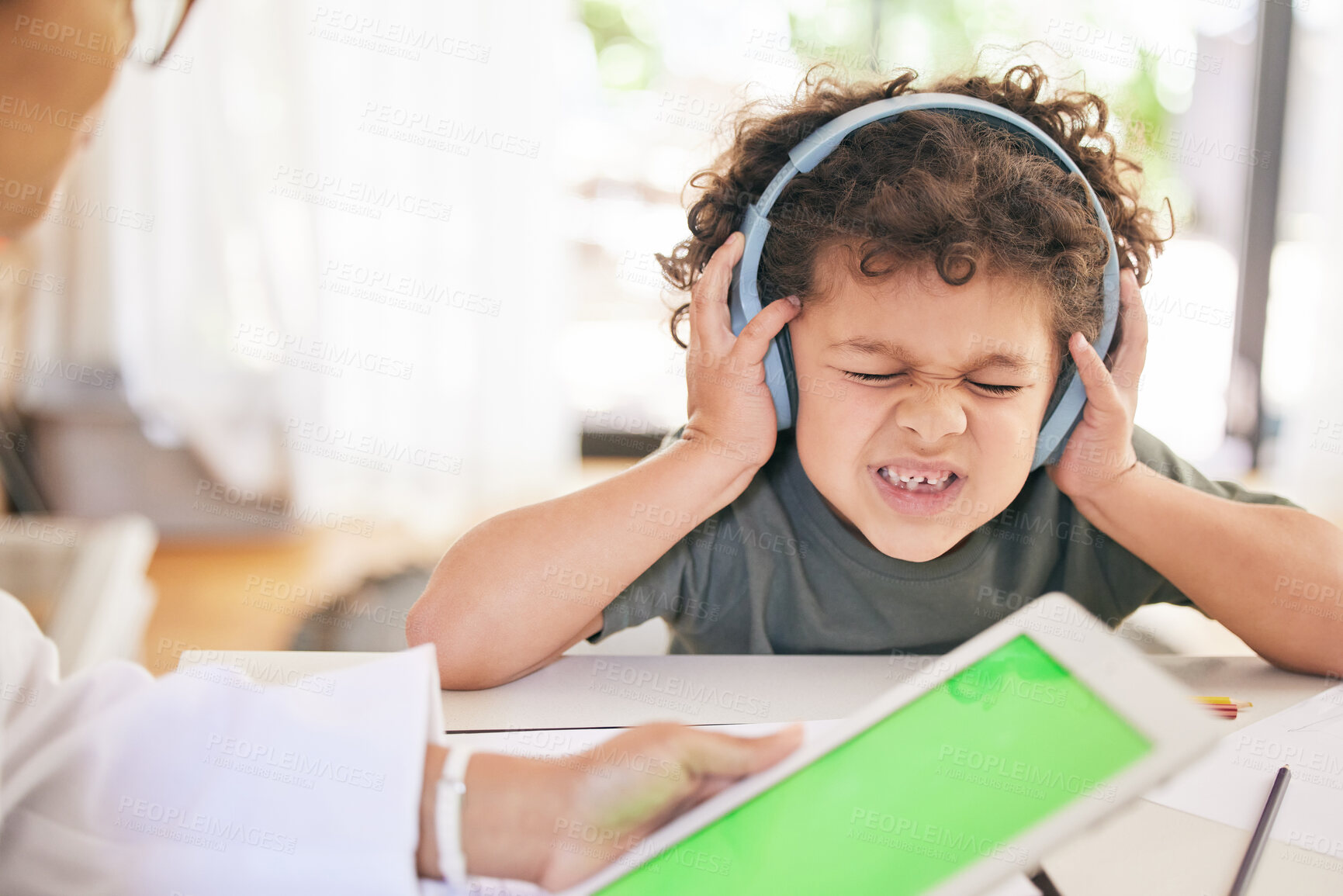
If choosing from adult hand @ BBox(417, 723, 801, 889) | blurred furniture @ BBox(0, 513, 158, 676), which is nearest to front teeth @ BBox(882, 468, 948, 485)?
adult hand @ BBox(417, 723, 801, 889)

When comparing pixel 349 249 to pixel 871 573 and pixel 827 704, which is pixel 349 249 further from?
pixel 827 704

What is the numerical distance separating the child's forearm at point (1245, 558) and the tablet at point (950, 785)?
38 cm

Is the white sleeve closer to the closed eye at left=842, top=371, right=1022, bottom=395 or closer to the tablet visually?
the tablet

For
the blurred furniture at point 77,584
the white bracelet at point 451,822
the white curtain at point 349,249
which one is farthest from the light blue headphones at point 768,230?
the white curtain at point 349,249

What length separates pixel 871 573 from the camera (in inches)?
34.5

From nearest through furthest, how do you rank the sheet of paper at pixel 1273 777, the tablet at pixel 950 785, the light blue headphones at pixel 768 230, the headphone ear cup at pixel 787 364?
the tablet at pixel 950 785
the sheet of paper at pixel 1273 777
the light blue headphones at pixel 768 230
the headphone ear cup at pixel 787 364

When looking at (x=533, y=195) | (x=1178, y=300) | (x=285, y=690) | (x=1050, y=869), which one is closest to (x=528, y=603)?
(x=285, y=690)

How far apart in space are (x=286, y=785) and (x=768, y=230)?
558 mm

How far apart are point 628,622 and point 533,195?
2.08m

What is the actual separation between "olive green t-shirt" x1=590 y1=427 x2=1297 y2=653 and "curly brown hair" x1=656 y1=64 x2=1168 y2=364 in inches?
7.4

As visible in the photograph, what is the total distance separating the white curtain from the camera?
247 centimetres

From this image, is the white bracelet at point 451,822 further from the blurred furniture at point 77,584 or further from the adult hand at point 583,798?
the blurred furniture at point 77,584

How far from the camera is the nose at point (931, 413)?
27.3 inches

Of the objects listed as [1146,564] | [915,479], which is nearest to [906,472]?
[915,479]
